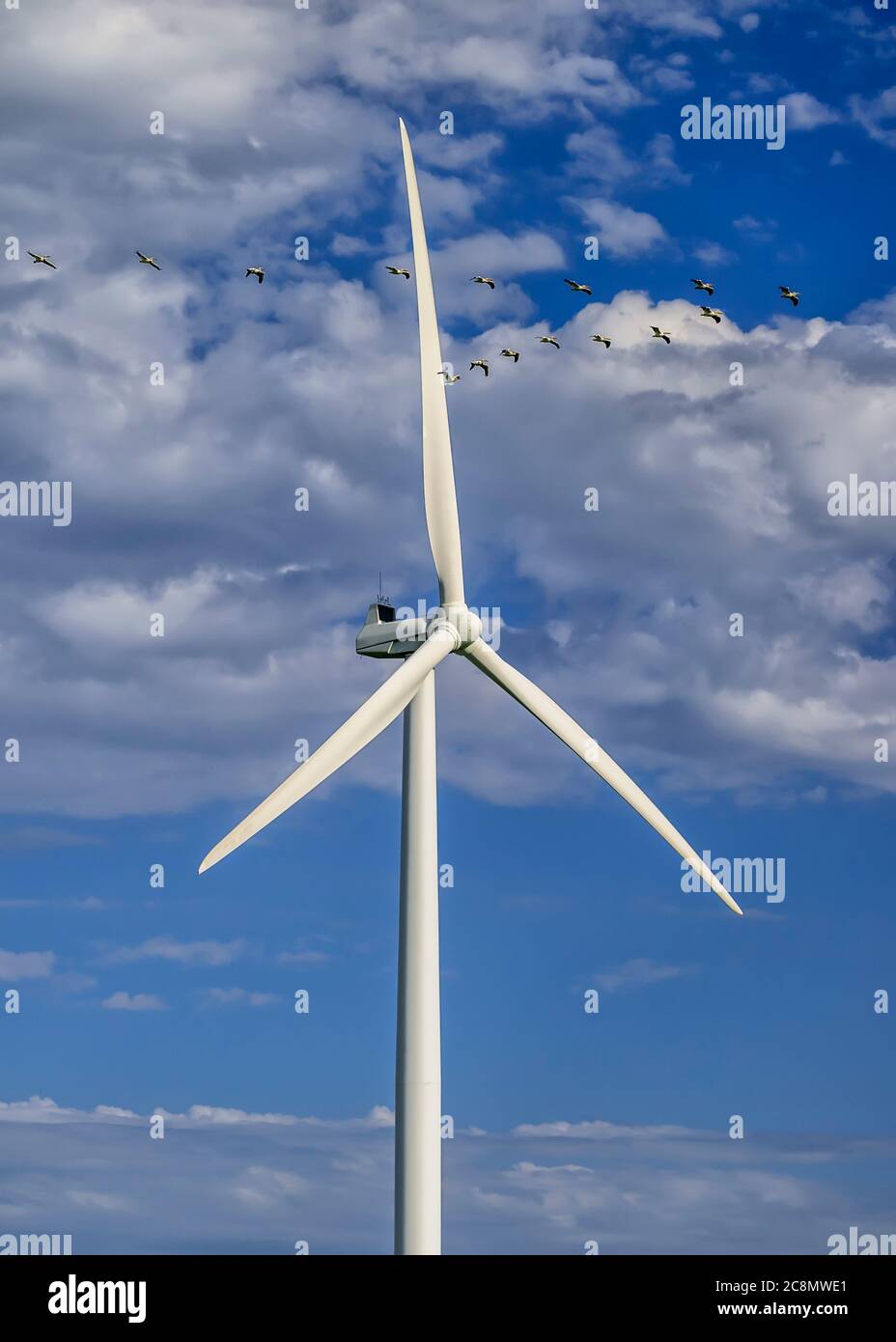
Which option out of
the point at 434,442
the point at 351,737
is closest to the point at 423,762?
the point at 351,737

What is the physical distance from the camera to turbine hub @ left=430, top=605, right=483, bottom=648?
77.4m

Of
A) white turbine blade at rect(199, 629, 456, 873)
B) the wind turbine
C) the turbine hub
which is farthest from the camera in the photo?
the turbine hub

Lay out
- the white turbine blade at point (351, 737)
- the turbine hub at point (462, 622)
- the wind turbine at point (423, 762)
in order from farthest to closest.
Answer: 1. the turbine hub at point (462, 622)
2. the wind turbine at point (423, 762)
3. the white turbine blade at point (351, 737)

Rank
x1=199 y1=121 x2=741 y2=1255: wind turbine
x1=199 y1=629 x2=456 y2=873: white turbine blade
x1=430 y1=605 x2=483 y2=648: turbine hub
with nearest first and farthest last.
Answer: x1=199 y1=629 x2=456 y2=873: white turbine blade, x1=199 y1=121 x2=741 y2=1255: wind turbine, x1=430 y1=605 x2=483 y2=648: turbine hub

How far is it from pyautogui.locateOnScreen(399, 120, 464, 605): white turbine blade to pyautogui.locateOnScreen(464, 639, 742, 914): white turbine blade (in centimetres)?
232

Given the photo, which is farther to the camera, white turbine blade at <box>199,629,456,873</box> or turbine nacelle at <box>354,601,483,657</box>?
turbine nacelle at <box>354,601,483,657</box>

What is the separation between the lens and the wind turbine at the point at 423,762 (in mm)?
73750

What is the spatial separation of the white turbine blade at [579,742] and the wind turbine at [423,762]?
0.03 m
